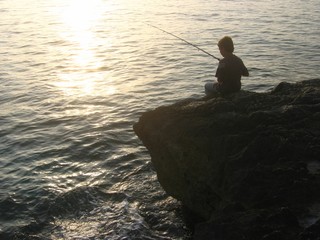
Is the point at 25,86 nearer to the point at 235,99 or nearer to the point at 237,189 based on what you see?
the point at 235,99

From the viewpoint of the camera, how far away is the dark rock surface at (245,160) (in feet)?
17.6

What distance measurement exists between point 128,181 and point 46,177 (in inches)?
90.6

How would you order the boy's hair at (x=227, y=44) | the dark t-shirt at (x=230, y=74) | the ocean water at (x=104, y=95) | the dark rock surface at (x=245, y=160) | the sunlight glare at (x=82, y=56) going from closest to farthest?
1. the dark rock surface at (x=245, y=160)
2. the ocean water at (x=104, y=95)
3. the boy's hair at (x=227, y=44)
4. the dark t-shirt at (x=230, y=74)
5. the sunlight glare at (x=82, y=56)

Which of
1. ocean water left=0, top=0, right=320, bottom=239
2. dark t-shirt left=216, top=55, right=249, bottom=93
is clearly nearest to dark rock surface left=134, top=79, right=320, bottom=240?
dark t-shirt left=216, top=55, right=249, bottom=93

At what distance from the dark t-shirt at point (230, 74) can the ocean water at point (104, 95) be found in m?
3.02

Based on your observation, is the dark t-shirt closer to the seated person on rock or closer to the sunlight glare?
the seated person on rock

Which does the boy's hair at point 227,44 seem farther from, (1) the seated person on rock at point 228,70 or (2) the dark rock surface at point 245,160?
(2) the dark rock surface at point 245,160

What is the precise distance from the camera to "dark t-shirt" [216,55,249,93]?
9984mm

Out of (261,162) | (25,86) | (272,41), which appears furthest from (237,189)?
(272,41)

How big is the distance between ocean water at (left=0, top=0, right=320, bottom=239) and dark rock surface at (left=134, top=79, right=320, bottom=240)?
1.37 metres

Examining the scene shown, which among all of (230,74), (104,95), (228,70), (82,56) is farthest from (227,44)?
(82,56)

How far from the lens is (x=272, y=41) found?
2580 centimetres

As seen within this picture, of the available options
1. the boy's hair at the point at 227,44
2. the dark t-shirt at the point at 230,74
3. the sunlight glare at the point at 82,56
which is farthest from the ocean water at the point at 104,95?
the boy's hair at the point at 227,44

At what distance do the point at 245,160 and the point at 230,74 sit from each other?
12.9ft
